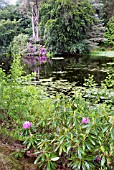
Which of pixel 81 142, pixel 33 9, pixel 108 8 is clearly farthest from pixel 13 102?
pixel 108 8

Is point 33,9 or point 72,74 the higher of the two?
point 33,9

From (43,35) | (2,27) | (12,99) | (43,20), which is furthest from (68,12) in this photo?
(12,99)

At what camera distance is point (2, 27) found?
70.0 feet

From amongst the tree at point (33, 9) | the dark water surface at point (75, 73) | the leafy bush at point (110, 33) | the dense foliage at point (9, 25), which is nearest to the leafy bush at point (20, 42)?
the tree at point (33, 9)

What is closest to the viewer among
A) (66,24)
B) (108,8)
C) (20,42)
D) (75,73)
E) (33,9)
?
(75,73)

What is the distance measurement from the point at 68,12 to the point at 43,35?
12.3 feet

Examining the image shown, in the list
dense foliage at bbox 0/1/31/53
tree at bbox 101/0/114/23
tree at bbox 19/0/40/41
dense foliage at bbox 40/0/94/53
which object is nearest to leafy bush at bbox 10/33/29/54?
tree at bbox 19/0/40/41

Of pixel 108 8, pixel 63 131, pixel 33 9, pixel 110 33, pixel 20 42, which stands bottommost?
pixel 63 131

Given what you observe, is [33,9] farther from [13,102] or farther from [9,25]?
[13,102]

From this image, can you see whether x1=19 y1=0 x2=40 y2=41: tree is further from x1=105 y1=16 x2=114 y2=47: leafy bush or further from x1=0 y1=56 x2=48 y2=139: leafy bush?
x1=0 y1=56 x2=48 y2=139: leafy bush

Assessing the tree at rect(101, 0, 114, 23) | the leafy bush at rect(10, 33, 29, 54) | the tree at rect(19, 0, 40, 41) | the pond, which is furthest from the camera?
the tree at rect(101, 0, 114, 23)

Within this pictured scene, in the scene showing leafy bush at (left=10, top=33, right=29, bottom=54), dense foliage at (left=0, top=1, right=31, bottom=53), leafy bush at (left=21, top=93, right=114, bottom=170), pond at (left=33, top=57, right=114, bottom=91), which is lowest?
pond at (left=33, top=57, right=114, bottom=91)

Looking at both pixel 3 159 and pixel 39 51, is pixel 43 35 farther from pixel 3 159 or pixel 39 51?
pixel 3 159

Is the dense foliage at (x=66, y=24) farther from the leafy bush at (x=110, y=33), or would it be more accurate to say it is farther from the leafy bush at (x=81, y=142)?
the leafy bush at (x=81, y=142)
